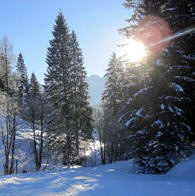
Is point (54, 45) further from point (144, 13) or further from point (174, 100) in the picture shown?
point (174, 100)

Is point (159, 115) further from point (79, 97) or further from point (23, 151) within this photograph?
point (23, 151)

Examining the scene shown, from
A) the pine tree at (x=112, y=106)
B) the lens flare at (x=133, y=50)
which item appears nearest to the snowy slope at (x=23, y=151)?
the pine tree at (x=112, y=106)

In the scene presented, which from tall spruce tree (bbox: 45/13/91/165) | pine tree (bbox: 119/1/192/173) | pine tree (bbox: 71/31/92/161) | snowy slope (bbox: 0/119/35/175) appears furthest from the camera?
snowy slope (bbox: 0/119/35/175)

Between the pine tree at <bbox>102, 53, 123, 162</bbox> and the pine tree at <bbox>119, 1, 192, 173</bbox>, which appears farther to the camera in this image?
the pine tree at <bbox>102, 53, 123, 162</bbox>

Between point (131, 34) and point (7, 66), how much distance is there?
11174 mm

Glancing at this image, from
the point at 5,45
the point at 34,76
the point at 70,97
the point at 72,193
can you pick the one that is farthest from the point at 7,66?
the point at 34,76

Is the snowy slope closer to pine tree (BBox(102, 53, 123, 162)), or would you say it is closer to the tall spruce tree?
the tall spruce tree

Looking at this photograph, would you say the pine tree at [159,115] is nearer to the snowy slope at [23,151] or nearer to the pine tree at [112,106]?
the pine tree at [112,106]

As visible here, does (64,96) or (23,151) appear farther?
(23,151)

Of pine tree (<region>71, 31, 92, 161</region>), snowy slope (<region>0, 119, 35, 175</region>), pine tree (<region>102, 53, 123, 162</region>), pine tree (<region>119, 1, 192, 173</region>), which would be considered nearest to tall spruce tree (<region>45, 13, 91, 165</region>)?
pine tree (<region>71, 31, 92, 161</region>)

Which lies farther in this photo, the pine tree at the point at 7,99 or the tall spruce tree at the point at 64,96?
the tall spruce tree at the point at 64,96

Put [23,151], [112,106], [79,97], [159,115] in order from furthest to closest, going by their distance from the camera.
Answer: [23,151] < [112,106] < [79,97] < [159,115]

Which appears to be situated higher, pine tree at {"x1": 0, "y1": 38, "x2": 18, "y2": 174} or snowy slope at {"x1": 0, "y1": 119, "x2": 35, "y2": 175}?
pine tree at {"x1": 0, "y1": 38, "x2": 18, "y2": 174}

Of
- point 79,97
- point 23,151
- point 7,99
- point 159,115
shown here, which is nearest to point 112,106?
point 79,97
